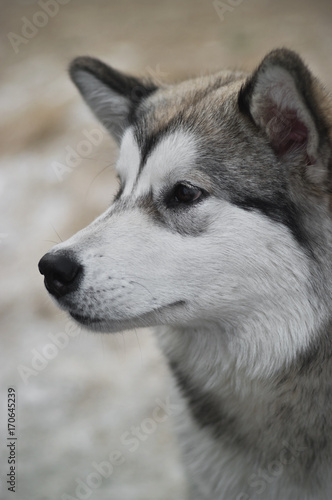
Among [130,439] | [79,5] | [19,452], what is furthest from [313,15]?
[19,452]

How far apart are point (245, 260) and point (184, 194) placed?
1.13 ft

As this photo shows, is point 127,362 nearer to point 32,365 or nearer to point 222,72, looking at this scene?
point 32,365

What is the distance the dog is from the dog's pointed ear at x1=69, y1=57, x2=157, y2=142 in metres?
0.53

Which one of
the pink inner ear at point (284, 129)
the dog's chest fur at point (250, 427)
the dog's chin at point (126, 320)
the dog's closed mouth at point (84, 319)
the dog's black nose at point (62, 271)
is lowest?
the dog's chest fur at point (250, 427)

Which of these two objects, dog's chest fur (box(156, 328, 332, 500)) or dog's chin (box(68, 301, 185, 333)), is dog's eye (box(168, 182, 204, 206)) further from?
dog's chest fur (box(156, 328, 332, 500))

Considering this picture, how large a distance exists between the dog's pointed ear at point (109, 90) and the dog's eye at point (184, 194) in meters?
0.76

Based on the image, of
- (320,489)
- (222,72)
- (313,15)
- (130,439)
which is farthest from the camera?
(313,15)

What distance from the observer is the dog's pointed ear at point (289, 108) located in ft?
7.13

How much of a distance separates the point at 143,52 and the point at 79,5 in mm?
643

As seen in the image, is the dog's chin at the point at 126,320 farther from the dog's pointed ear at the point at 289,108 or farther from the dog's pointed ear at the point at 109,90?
the dog's pointed ear at the point at 109,90

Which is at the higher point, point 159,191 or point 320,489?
point 159,191

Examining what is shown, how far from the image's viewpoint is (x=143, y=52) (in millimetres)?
5371

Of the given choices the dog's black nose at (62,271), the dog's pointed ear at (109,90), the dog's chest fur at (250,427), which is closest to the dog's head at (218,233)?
the dog's black nose at (62,271)

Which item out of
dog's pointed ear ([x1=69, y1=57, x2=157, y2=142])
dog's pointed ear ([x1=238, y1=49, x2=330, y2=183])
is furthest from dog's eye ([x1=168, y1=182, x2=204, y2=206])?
dog's pointed ear ([x1=69, y1=57, x2=157, y2=142])
